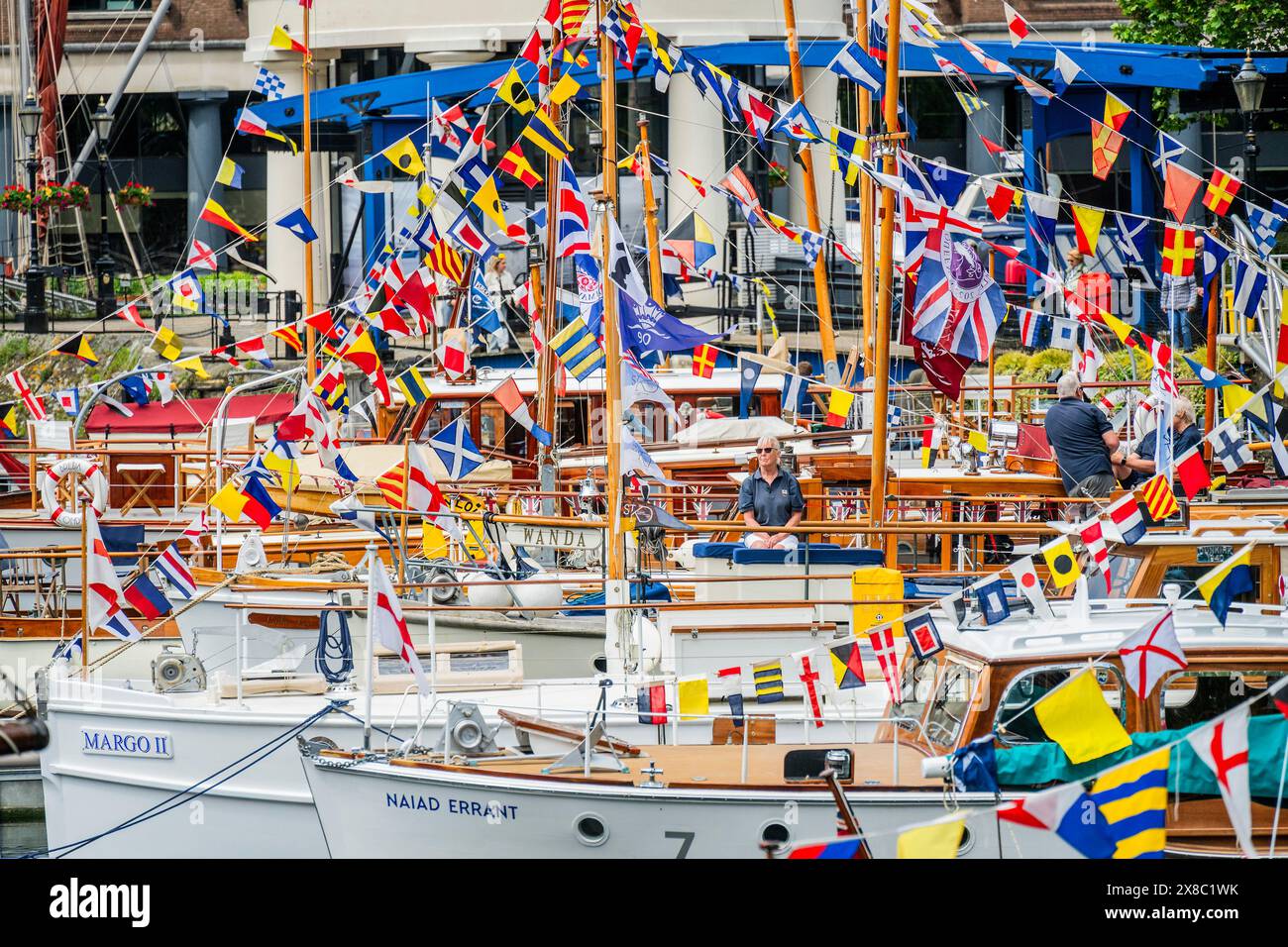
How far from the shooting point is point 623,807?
10.3 metres

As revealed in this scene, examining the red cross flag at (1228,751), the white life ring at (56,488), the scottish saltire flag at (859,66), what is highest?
the scottish saltire flag at (859,66)

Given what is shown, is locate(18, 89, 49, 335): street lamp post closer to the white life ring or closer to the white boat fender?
the white life ring

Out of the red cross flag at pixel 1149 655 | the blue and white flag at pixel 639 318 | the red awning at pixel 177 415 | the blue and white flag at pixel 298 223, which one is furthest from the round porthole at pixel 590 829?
the red awning at pixel 177 415

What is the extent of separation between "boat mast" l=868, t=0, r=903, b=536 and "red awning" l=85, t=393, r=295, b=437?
35.1 ft

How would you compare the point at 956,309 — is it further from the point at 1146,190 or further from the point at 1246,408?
the point at 1146,190

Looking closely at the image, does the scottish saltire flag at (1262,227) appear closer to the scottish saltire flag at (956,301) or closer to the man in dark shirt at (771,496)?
the scottish saltire flag at (956,301)

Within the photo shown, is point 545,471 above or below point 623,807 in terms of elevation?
Answer: above

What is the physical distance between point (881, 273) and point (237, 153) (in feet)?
98.4

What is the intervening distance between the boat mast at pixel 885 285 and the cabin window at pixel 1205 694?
340 centimetres

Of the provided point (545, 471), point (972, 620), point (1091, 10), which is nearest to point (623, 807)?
point (972, 620)

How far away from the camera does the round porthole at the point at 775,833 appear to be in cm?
1023

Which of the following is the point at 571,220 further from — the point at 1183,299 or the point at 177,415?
the point at 177,415

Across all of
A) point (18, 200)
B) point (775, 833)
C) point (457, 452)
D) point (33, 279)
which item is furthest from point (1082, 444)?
point (18, 200)

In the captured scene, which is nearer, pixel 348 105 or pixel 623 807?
pixel 623 807
